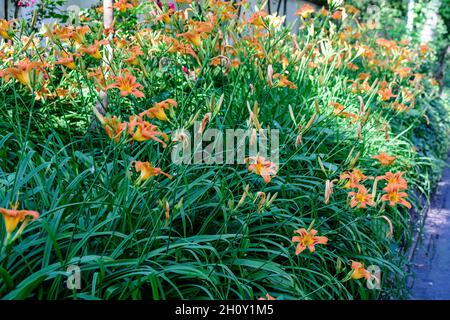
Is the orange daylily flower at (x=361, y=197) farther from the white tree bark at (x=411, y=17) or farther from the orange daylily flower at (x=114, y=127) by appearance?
the white tree bark at (x=411, y=17)

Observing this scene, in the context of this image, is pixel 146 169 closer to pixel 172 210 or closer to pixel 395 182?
pixel 172 210

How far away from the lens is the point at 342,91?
4301 millimetres

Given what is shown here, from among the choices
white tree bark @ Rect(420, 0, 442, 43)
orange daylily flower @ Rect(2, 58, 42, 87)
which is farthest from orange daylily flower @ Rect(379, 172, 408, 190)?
white tree bark @ Rect(420, 0, 442, 43)

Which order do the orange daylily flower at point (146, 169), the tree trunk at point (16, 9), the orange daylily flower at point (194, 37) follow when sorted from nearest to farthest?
1. the orange daylily flower at point (146, 169)
2. the orange daylily flower at point (194, 37)
3. the tree trunk at point (16, 9)

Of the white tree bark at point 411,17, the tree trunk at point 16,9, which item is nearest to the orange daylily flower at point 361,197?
the tree trunk at point 16,9

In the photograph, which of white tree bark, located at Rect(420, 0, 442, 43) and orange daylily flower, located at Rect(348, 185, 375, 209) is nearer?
→ orange daylily flower, located at Rect(348, 185, 375, 209)

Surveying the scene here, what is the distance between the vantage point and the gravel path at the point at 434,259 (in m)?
3.19

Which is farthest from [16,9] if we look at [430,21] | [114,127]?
[430,21]

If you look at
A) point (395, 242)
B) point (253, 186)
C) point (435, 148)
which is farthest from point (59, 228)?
point (435, 148)

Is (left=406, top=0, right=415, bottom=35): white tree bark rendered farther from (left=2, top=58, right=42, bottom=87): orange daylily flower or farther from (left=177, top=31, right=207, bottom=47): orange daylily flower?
(left=2, top=58, right=42, bottom=87): orange daylily flower

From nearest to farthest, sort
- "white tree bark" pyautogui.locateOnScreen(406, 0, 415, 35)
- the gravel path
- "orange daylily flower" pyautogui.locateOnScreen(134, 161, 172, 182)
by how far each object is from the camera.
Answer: "orange daylily flower" pyautogui.locateOnScreen(134, 161, 172, 182) < the gravel path < "white tree bark" pyautogui.locateOnScreen(406, 0, 415, 35)

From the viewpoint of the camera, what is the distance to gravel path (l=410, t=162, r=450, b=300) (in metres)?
3.19

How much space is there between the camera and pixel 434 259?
12.0 feet

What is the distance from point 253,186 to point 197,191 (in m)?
0.45
